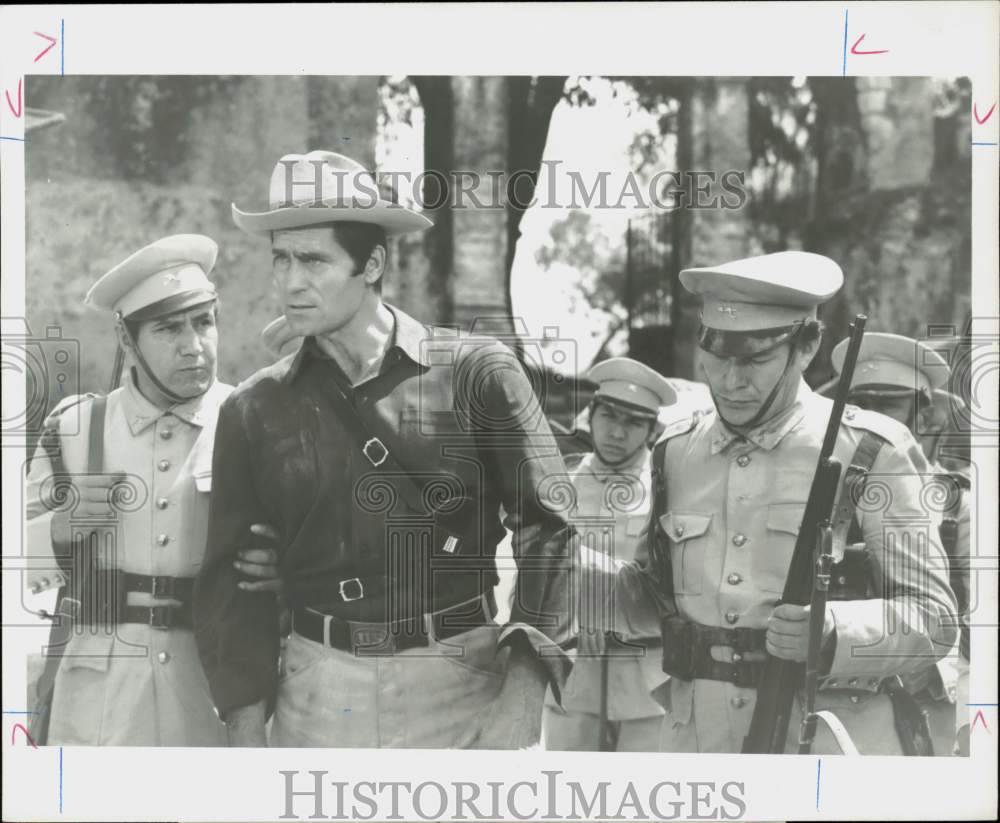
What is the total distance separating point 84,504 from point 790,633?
106 inches

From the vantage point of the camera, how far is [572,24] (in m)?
5.81

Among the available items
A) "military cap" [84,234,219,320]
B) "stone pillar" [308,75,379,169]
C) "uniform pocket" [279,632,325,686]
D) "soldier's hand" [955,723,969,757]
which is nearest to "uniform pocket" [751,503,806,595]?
"soldier's hand" [955,723,969,757]

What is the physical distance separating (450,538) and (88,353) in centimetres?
154

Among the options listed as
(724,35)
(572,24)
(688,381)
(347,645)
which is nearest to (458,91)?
(572,24)

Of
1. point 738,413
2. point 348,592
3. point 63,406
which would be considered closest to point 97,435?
point 63,406

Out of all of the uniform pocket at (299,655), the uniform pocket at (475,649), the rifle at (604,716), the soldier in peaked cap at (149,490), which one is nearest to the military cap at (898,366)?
the rifle at (604,716)

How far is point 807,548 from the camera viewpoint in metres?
5.62

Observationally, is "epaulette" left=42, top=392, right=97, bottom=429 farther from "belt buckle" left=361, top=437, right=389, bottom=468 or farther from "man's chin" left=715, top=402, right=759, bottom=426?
"man's chin" left=715, top=402, right=759, bottom=426

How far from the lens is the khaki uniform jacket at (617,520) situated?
226 inches

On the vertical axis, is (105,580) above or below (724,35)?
below

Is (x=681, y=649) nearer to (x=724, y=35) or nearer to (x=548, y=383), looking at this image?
(x=548, y=383)

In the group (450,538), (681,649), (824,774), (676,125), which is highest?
(676,125)

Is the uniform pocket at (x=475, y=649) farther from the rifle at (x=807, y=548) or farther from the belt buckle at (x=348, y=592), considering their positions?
the rifle at (x=807, y=548)

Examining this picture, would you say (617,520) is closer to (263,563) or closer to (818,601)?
(818,601)
